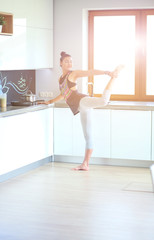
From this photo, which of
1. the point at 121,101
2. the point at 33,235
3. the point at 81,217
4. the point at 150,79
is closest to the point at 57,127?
the point at 121,101

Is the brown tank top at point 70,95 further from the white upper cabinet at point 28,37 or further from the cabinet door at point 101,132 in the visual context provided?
the white upper cabinet at point 28,37

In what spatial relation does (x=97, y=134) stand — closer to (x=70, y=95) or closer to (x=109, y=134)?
(x=109, y=134)

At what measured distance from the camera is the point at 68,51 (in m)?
7.34

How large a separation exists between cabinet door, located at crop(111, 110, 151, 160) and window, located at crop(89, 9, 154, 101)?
2.48 feet

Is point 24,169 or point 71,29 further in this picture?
point 71,29

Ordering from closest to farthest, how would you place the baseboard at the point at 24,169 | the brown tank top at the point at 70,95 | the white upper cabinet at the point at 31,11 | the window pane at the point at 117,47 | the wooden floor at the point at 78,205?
the wooden floor at the point at 78,205
the baseboard at the point at 24,169
the white upper cabinet at the point at 31,11
the brown tank top at the point at 70,95
the window pane at the point at 117,47

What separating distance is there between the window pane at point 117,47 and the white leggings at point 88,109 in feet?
3.36

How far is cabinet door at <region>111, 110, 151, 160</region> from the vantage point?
21.5ft

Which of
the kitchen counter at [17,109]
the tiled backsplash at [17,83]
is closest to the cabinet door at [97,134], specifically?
the kitchen counter at [17,109]

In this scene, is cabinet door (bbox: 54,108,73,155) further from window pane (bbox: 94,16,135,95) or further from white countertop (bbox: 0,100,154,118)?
window pane (bbox: 94,16,135,95)

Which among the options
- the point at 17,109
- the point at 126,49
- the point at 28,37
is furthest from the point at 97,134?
the point at 28,37

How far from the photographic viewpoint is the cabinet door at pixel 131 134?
21.5 ft

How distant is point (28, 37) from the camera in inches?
260

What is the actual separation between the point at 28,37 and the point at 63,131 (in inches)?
53.9
